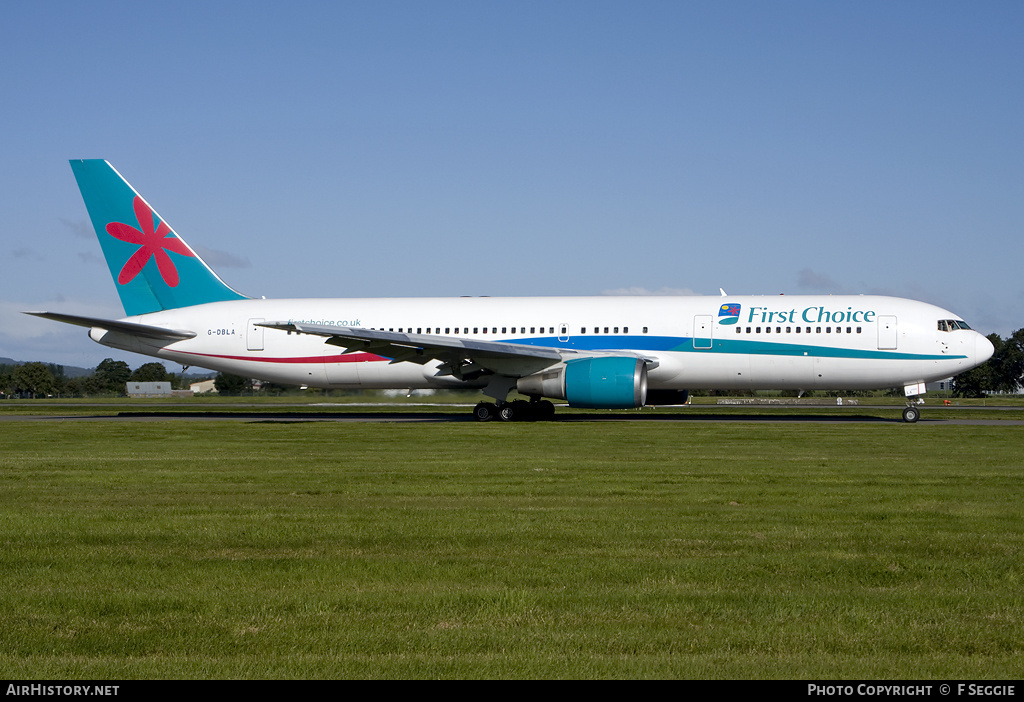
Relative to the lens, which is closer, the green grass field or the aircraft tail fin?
the green grass field

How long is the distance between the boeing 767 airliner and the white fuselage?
44 millimetres

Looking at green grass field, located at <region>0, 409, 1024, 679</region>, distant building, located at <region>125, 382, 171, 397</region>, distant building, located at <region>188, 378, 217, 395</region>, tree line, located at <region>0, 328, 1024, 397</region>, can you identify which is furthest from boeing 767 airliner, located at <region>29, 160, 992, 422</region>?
distant building, located at <region>188, 378, 217, 395</region>

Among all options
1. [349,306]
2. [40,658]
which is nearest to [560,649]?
[40,658]

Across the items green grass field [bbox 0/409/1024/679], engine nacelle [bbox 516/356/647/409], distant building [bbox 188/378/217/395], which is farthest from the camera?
distant building [bbox 188/378/217/395]

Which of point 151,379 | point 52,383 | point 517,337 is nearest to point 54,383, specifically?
point 52,383

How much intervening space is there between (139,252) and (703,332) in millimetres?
19615

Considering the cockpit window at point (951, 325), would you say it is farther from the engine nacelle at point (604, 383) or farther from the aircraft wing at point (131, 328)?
the aircraft wing at point (131, 328)

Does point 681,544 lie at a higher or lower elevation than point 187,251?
lower

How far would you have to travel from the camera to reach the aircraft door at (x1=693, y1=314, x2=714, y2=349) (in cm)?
2923

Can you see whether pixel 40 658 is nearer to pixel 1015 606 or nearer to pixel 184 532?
pixel 184 532

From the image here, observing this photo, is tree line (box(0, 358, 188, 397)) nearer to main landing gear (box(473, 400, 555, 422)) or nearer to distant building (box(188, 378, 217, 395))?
distant building (box(188, 378, 217, 395))

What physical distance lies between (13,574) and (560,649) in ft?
15.1

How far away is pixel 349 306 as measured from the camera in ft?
109

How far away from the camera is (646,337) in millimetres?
29688
